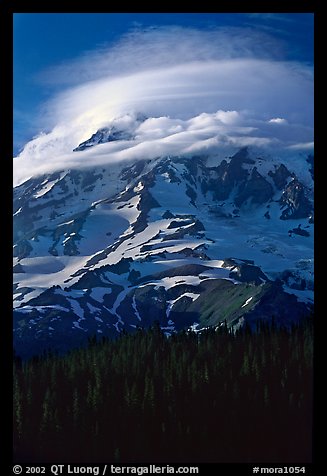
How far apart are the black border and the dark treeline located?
706 millimetres

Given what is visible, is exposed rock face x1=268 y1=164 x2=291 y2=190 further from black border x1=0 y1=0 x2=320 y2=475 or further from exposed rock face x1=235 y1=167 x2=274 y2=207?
black border x1=0 y1=0 x2=320 y2=475

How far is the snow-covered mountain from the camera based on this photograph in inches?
817

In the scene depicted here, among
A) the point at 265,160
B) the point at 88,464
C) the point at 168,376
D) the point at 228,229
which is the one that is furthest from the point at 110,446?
the point at 265,160

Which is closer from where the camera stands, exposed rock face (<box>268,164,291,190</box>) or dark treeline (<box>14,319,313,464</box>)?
dark treeline (<box>14,319,313,464</box>)

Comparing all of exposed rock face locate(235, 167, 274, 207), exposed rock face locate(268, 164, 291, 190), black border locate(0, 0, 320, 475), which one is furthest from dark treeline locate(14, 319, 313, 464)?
exposed rock face locate(268, 164, 291, 190)

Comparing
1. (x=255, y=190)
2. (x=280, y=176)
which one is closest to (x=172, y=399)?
(x=255, y=190)

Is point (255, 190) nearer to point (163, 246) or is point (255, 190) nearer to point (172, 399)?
point (163, 246)

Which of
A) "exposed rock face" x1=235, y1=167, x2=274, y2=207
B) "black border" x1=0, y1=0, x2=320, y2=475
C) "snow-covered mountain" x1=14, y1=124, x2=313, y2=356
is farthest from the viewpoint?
"exposed rock face" x1=235, y1=167, x2=274, y2=207

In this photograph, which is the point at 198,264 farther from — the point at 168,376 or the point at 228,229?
the point at 168,376
